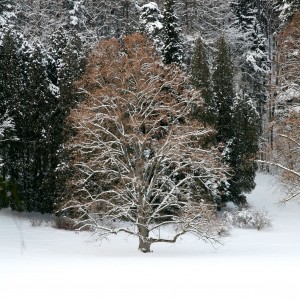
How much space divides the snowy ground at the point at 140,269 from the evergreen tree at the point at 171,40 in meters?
11.3

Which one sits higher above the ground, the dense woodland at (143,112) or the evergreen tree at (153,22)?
the evergreen tree at (153,22)

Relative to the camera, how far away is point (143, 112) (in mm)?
18266

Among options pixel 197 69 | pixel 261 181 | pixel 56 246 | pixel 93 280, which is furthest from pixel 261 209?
pixel 93 280

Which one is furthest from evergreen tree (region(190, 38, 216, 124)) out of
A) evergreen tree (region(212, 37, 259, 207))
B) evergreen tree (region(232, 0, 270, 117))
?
evergreen tree (region(232, 0, 270, 117))

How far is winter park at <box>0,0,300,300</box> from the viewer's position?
1277cm

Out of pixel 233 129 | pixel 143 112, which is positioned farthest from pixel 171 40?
pixel 143 112

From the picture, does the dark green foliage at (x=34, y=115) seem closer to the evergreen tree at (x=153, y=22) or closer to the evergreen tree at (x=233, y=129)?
the evergreen tree at (x=153, y=22)

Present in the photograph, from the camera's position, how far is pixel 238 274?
41.7ft

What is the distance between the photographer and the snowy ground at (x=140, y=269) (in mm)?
10461

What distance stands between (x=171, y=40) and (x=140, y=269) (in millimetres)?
18434

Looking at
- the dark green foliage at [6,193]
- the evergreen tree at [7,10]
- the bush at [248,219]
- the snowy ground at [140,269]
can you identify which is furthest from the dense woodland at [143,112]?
the bush at [248,219]

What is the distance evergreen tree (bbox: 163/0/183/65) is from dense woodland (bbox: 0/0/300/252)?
8cm

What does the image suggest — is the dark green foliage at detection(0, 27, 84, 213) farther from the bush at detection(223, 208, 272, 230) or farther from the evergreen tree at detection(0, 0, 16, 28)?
the bush at detection(223, 208, 272, 230)

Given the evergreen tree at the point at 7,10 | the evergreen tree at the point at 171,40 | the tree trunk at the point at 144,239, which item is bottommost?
the tree trunk at the point at 144,239
